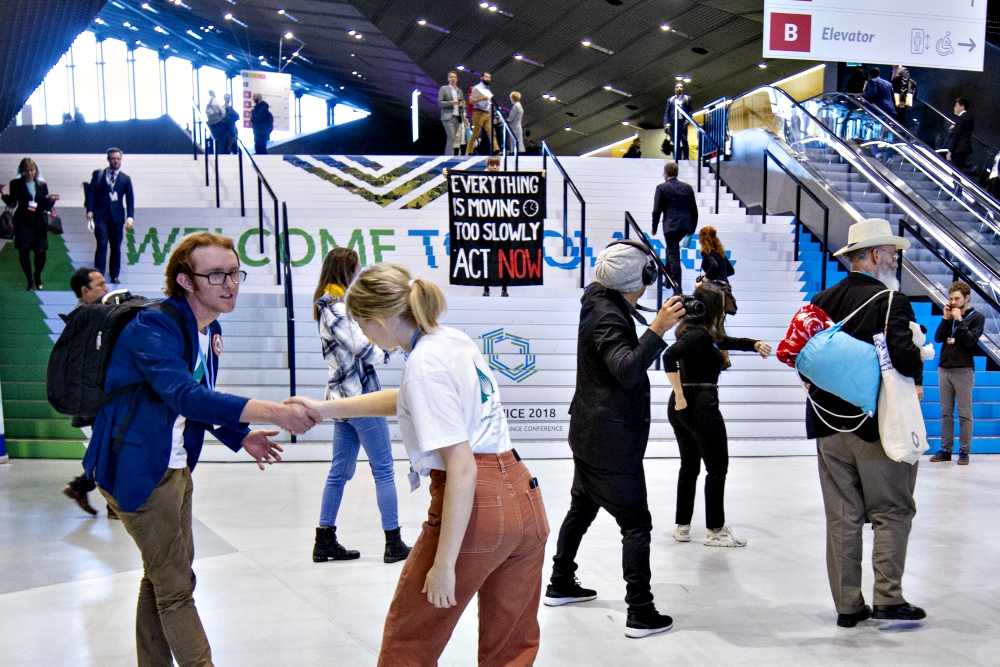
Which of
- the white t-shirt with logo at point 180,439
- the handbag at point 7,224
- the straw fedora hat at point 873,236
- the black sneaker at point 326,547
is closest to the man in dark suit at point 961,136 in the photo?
the straw fedora hat at point 873,236

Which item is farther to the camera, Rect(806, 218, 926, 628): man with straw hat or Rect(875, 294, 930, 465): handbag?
Rect(806, 218, 926, 628): man with straw hat

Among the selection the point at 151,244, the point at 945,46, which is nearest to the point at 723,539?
the point at 945,46

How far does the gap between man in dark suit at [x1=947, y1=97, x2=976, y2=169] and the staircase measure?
3097mm

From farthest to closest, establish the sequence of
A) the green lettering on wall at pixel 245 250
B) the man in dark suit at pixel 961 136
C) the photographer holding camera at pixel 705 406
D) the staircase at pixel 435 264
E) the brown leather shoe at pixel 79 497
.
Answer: the man in dark suit at pixel 961 136
the green lettering on wall at pixel 245 250
the staircase at pixel 435 264
the brown leather shoe at pixel 79 497
the photographer holding camera at pixel 705 406

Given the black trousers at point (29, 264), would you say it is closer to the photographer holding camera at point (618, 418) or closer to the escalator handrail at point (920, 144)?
the photographer holding camera at point (618, 418)

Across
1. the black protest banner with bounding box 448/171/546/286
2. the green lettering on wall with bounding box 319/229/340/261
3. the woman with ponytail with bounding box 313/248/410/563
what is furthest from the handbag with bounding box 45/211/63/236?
the woman with ponytail with bounding box 313/248/410/563

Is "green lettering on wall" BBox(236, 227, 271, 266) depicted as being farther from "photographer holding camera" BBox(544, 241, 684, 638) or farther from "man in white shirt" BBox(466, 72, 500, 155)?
"photographer holding camera" BBox(544, 241, 684, 638)

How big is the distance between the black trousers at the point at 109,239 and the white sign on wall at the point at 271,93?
409 inches

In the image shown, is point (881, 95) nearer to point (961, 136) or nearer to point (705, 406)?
point (961, 136)

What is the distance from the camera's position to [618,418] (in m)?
3.21

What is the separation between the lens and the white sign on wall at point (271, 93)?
1997cm

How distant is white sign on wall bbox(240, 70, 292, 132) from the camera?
20.0 meters

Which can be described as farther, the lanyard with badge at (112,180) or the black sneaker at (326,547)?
the lanyard with badge at (112,180)

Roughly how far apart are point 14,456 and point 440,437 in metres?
6.87
